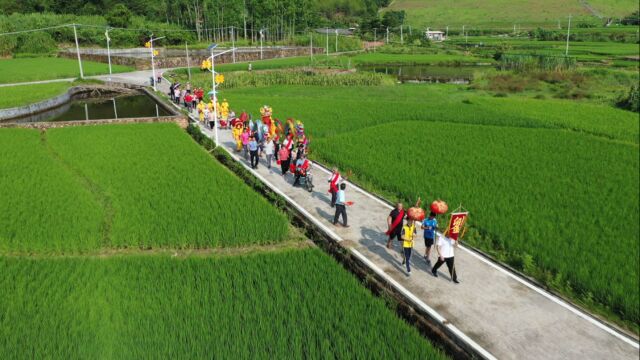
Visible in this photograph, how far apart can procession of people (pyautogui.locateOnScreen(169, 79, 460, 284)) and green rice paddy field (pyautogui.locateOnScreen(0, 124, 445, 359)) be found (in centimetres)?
140

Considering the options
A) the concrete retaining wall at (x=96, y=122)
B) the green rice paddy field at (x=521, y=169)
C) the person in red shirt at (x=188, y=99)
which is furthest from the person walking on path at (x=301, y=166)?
the person in red shirt at (x=188, y=99)

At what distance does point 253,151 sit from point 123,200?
4.46m

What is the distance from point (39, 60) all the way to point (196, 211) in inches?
2002

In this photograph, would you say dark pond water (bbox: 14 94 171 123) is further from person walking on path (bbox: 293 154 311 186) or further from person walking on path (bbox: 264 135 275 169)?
person walking on path (bbox: 293 154 311 186)

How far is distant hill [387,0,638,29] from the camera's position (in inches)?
4112

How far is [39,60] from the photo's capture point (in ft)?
173

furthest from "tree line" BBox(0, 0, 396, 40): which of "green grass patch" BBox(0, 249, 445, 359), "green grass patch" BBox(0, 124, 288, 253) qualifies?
"green grass patch" BBox(0, 249, 445, 359)

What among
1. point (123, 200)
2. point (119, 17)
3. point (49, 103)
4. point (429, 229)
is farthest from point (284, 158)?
point (119, 17)

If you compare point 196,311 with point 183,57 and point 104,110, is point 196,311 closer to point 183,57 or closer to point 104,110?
point 104,110

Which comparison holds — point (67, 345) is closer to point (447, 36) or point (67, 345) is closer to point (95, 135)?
point (95, 135)

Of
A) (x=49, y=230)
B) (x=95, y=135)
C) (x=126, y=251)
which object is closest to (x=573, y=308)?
(x=126, y=251)

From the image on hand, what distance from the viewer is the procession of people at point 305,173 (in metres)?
9.01

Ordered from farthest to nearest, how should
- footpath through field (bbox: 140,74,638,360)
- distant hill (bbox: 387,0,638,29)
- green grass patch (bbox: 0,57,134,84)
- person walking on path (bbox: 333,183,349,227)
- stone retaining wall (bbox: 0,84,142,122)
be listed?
1. distant hill (bbox: 387,0,638,29)
2. green grass patch (bbox: 0,57,134,84)
3. stone retaining wall (bbox: 0,84,142,122)
4. person walking on path (bbox: 333,183,349,227)
5. footpath through field (bbox: 140,74,638,360)

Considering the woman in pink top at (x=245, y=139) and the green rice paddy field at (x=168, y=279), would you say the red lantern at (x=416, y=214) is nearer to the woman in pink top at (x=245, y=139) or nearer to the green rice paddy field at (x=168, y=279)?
the green rice paddy field at (x=168, y=279)
